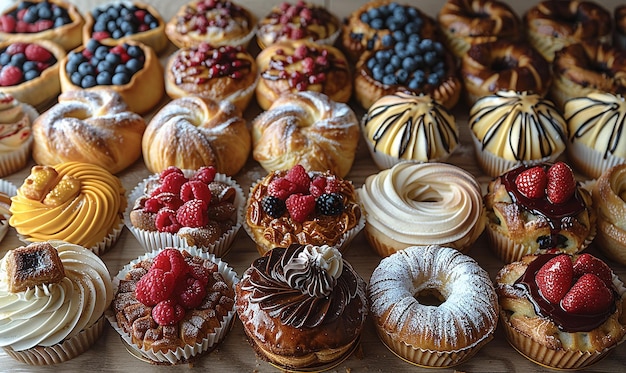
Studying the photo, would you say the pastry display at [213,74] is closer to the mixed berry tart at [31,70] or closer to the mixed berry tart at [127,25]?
the mixed berry tart at [127,25]

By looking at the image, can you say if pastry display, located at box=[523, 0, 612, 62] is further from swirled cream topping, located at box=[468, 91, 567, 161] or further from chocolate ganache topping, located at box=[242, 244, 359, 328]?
chocolate ganache topping, located at box=[242, 244, 359, 328]

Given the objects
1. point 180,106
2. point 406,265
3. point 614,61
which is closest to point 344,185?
point 406,265

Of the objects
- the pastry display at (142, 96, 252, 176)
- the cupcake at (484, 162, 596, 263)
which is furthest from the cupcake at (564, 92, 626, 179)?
the pastry display at (142, 96, 252, 176)

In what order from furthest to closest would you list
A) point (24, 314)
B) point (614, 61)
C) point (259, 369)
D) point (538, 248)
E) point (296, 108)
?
point (614, 61), point (296, 108), point (538, 248), point (259, 369), point (24, 314)

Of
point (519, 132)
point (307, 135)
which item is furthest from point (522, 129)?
point (307, 135)

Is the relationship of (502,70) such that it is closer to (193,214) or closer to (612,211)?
(612,211)

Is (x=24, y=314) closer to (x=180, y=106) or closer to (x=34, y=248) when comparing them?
(x=34, y=248)
